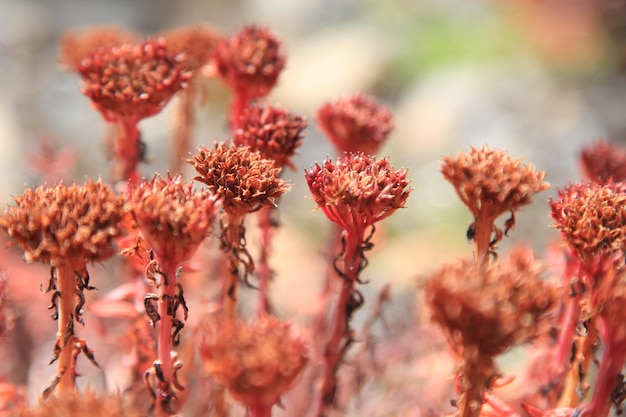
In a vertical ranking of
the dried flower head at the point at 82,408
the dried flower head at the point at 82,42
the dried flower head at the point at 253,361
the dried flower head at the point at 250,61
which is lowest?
the dried flower head at the point at 82,408

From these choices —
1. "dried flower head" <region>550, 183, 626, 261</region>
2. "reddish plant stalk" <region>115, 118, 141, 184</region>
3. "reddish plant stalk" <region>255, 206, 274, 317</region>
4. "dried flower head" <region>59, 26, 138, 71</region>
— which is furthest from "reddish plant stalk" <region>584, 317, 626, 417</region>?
"dried flower head" <region>59, 26, 138, 71</region>

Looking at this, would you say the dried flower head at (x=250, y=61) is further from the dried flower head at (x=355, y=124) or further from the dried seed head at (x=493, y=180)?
the dried seed head at (x=493, y=180)

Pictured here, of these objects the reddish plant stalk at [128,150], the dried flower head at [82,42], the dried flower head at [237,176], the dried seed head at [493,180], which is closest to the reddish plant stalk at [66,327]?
the dried flower head at [237,176]

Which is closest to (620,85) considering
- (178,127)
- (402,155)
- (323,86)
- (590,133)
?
(590,133)

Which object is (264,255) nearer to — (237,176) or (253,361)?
(237,176)

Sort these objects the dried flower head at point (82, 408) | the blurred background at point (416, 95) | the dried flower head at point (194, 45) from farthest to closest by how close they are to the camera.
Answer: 1. the blurred background at point (416, 95)
2. the dried flower head at point (194, 45)
3. the dried flower head at point (82, 408)

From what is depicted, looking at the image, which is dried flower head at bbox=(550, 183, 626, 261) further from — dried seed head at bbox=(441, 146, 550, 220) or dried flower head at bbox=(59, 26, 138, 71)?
dried flower head at bbox=(59, 26, 138, 71)

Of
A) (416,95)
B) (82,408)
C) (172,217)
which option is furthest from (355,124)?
(416,95)
